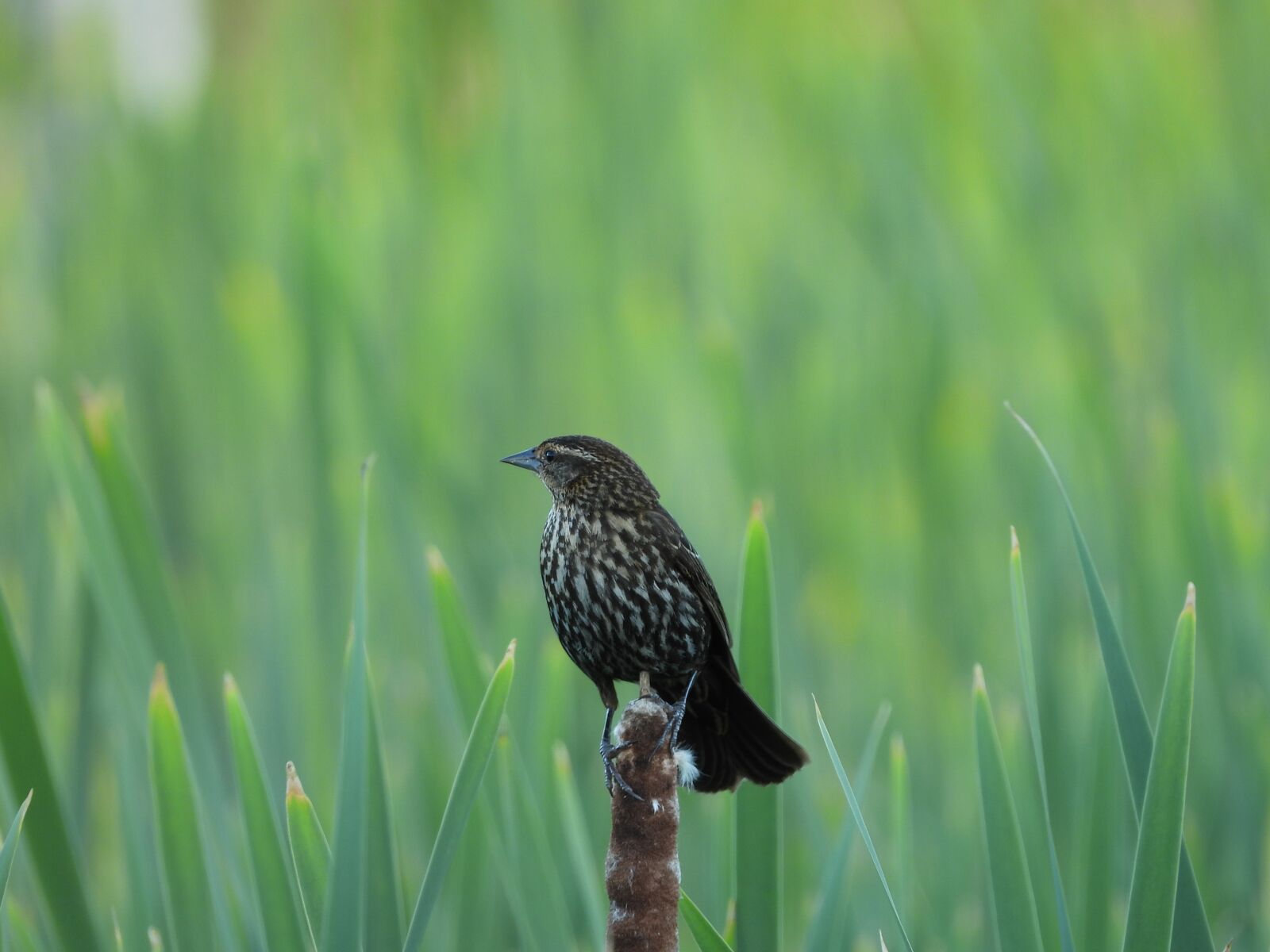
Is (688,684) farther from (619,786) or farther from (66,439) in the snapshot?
(66,439)

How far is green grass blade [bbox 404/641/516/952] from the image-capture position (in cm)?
81

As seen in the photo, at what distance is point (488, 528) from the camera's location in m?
2.09

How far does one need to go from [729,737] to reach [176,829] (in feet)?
1.31

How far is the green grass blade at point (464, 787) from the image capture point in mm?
807

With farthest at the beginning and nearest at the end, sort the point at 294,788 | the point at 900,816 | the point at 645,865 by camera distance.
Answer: the point at 900,816, the point at 294,788, the point at 645,865

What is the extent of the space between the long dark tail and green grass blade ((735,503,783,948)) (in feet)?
0.14

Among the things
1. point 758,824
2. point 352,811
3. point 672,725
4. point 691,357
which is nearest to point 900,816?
point 758,824

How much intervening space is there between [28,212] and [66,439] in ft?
7.13

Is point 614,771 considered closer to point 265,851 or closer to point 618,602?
point 618,602

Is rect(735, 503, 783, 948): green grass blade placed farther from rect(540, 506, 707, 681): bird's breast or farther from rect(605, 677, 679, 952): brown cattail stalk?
rect(605, 677, 679, 952): brown cattail stalk

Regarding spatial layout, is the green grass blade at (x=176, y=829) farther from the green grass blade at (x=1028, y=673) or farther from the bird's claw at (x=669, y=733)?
the green grass blade at (x=1028, y=673)

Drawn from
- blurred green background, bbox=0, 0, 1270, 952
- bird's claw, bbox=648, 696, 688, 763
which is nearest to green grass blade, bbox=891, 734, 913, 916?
blurred green background, bbox=0, 0, 1270, 952

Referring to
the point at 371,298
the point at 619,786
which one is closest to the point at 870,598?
the point at 371,298

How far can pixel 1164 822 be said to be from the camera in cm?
80
